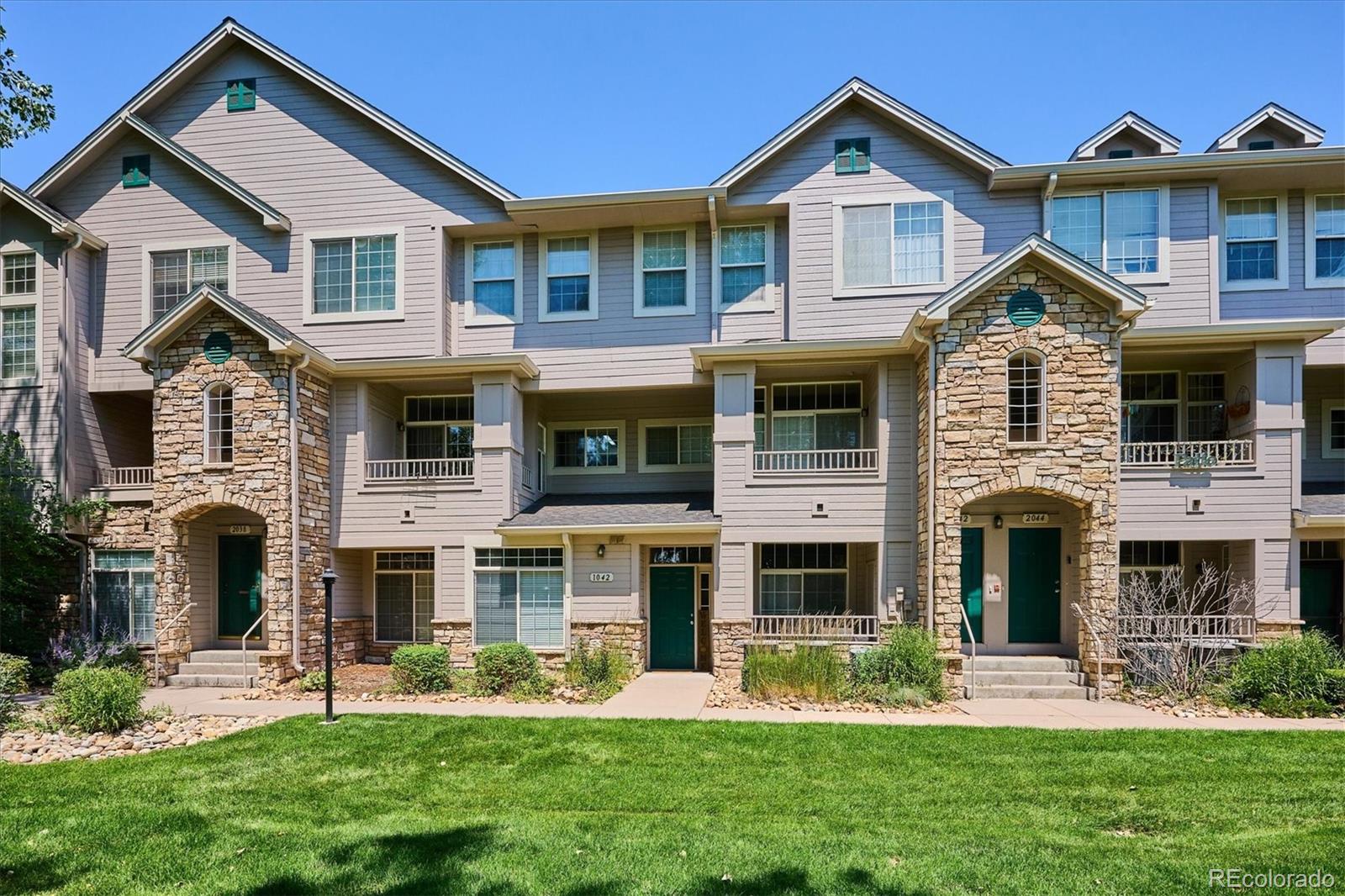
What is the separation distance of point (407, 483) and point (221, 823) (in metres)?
8.90

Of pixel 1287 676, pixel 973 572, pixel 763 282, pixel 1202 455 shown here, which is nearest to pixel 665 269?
pixel 763 282

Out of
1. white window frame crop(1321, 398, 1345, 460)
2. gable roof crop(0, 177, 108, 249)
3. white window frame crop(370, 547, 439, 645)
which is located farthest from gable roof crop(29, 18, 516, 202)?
white window frame crop(1321, 398, 1345, 460)

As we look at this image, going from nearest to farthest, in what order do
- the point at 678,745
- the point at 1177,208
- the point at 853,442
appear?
the point at 678,745, the point at 1177,208, the point at 853,442

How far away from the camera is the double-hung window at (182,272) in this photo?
1536cm

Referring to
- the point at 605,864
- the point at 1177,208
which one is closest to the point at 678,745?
the point at 605,864

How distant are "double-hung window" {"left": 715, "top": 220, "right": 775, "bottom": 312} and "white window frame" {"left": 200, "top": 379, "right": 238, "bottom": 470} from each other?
9.57 meters

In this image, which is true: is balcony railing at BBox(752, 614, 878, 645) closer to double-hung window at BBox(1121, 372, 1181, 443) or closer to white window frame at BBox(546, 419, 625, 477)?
white window frame at BBox(546, 419, 625, 477)

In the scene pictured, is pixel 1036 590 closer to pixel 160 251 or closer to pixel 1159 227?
pixel 1159 227

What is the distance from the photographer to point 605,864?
17.3 feet

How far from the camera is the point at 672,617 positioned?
1470 centimetres

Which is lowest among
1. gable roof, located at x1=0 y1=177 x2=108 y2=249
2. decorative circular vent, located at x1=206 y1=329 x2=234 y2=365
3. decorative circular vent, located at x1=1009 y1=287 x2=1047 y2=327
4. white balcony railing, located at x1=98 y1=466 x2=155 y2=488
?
white balcony railing, located at x1=98 y1=466 x2=155 y2=488

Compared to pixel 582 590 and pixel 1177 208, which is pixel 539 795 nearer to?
pixel 582 590

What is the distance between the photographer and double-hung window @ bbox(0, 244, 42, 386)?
14.9 meters

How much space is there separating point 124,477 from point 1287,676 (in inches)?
865
